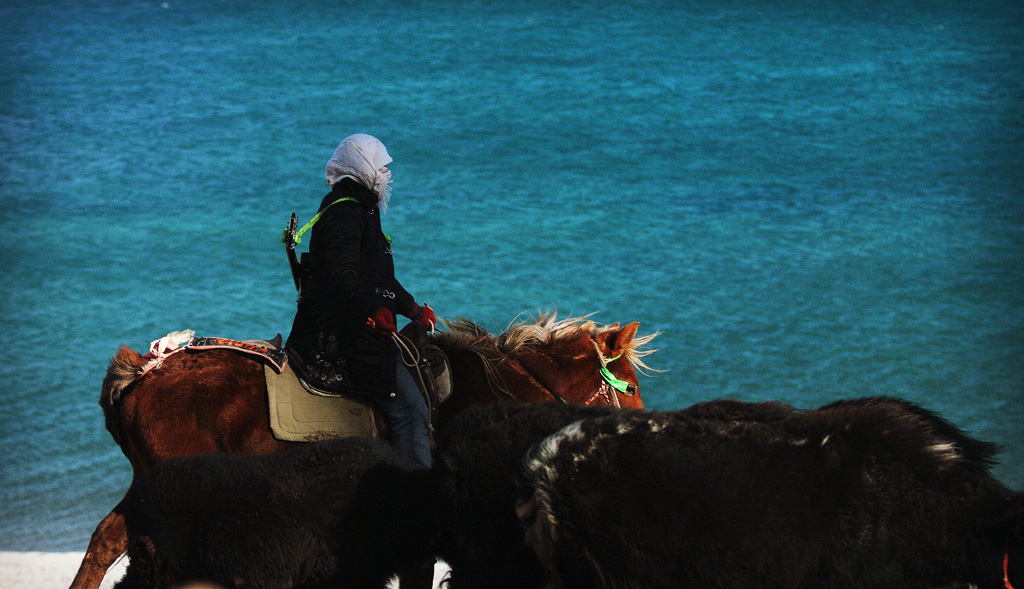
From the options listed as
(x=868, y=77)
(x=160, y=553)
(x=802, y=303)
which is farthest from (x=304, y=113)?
(x=160, y=553)

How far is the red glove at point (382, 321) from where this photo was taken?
8.87ft

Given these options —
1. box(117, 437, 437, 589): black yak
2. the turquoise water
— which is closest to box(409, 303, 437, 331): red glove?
box(117, 437, 437, 589): black yak

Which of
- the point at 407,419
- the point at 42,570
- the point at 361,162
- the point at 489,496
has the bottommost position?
the point at 42,570

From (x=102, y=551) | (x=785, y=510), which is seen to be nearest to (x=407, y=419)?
(x=102, y=551)

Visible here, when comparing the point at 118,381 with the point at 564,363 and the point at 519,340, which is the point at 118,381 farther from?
the point at 564,363

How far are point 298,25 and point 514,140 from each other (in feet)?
7.76

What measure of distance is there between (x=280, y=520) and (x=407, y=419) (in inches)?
47.2

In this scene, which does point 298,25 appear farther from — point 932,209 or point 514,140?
point 932,209

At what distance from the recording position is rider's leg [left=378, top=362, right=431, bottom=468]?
294 cm

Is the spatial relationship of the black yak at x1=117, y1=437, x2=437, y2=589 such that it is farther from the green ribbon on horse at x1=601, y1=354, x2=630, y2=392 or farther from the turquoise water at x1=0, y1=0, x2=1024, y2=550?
the turquoise water at x1=0, y1=0, x2=1024, y2=550

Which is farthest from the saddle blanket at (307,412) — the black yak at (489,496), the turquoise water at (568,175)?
the turquoise water at (568,175)

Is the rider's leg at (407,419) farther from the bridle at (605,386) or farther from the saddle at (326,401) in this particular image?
the bridle at (605,386)

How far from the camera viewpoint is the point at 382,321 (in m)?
2.70

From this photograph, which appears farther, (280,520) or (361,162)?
(361,162)
